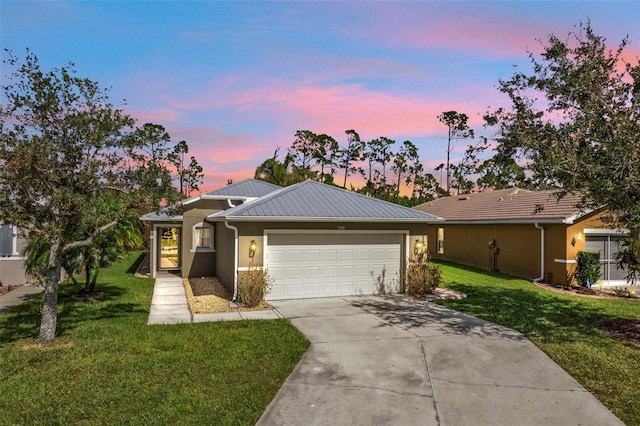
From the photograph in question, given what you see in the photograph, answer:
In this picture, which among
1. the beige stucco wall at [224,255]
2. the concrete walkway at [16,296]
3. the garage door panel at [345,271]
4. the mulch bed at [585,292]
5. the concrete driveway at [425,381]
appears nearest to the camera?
the concrete driveway at [425,381]

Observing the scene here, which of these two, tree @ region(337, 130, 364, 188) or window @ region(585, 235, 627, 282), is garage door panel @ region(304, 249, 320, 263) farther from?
tree @ region(337, 130, 364, 188)

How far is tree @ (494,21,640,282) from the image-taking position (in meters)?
7.41

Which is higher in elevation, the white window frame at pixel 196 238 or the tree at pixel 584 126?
the tree at pixel 584 126

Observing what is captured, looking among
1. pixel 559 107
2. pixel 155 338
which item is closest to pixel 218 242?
pixel 155 338

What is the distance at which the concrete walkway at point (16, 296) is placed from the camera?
1073cm

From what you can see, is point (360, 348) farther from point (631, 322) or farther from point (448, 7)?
point (448, 7)

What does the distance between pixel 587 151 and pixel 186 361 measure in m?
8.50

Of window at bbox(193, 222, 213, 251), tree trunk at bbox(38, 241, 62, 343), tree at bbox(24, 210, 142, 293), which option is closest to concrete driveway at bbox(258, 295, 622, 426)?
tree trunk at bbox(38, 241, 62, 343)

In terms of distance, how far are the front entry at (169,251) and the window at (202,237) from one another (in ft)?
5.78

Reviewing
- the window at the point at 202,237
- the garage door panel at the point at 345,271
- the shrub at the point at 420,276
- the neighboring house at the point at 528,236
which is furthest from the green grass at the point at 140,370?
the neighboring house at the point at 528,236

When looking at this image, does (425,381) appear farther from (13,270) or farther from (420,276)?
(13,270)

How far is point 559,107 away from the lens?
8.90m

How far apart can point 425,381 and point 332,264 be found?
669 centimetres

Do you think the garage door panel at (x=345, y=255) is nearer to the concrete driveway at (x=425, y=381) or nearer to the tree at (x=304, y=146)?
the concrete driveway at (x=425, y=381)
